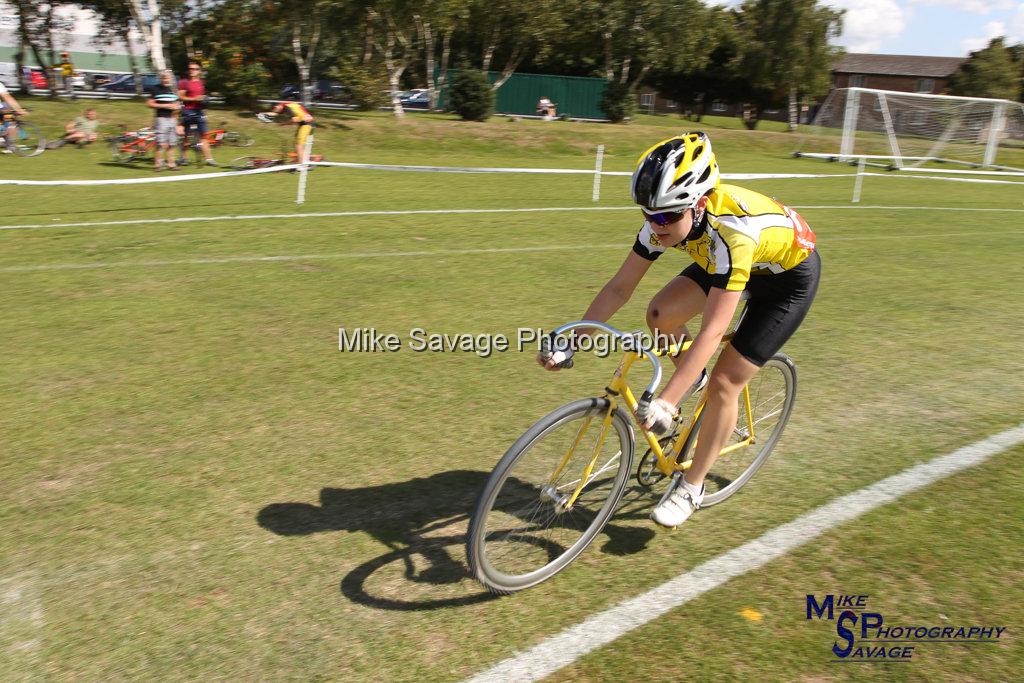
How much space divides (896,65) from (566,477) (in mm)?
120087

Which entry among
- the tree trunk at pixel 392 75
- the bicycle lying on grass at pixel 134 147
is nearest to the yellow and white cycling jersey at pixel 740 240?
the bicycle lying on grass at pixel 134 147

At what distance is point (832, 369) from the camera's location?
692 cm

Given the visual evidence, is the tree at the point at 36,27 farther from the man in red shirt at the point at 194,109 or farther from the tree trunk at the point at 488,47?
the tree trunk at the point at 488,47

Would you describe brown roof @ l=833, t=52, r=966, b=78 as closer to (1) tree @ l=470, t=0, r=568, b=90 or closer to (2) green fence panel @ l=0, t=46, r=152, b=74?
(1) tree @ l=470, t=0, r=568, b=90

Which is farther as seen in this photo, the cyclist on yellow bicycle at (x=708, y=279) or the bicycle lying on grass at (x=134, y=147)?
the bicycle lying on grass at (x=134, y=147)

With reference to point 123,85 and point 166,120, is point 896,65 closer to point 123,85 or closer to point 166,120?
point 123,85


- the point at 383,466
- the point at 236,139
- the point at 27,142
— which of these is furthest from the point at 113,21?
the point at 383,466

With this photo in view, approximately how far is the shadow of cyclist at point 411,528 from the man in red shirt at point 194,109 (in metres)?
17.1

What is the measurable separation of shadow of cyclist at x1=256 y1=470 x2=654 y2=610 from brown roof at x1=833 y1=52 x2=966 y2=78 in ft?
368

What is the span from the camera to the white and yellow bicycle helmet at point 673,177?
3.50 m

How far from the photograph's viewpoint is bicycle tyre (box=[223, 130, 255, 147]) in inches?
942

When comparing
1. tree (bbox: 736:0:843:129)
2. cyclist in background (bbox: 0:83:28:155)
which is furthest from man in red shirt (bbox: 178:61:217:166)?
tree (bbox: 736:0:843:129)

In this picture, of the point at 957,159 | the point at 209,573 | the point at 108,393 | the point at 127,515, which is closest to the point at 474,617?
the point at 209,573

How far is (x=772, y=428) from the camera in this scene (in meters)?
5.11
